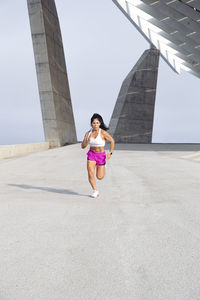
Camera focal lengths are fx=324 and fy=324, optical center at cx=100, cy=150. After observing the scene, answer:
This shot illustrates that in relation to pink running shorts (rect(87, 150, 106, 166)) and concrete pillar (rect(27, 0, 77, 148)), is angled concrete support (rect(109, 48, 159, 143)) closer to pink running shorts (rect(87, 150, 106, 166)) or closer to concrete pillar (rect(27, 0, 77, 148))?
concrete pillar (rect(27, 0, 77, 148))

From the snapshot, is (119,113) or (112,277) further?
Answer: (119,113)

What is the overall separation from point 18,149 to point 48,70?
252 inches

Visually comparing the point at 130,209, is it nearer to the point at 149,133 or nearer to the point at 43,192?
the point at 43,192

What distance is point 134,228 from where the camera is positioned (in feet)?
13.4

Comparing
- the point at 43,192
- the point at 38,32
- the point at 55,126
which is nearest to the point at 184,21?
the point at 38,32

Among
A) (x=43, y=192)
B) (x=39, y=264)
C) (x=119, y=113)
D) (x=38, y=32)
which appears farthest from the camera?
(x=119, y=113)

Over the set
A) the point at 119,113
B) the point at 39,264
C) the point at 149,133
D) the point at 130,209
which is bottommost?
the point at 149,133

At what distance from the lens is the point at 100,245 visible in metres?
3.43

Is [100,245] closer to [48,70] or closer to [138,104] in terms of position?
[48,70]

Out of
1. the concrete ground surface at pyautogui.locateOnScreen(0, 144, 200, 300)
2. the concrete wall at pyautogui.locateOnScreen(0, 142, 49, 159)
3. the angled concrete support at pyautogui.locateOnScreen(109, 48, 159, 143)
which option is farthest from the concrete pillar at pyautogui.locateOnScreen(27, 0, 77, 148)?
the concrete ground surface at pyautogui.locateOnScreen(0, 144, 200, 300)

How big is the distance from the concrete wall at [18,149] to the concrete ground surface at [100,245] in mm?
9760

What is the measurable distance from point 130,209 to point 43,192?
234 cm

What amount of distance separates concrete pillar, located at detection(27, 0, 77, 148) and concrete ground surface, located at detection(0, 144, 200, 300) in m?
15.3

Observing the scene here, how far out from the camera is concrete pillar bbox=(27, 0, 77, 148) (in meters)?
21.4
